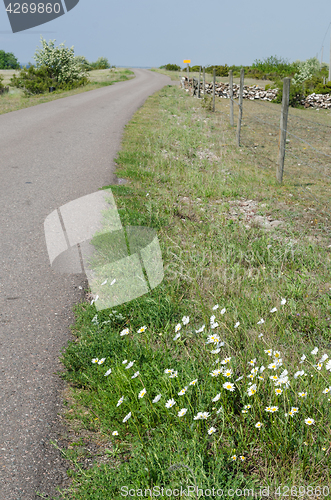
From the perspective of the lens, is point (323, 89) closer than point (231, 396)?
No

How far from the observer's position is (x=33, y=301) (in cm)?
330

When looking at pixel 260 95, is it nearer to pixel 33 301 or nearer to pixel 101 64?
pixel 33 301

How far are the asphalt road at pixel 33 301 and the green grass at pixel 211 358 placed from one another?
17 cm

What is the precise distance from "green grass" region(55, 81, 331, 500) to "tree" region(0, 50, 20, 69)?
5068 inches

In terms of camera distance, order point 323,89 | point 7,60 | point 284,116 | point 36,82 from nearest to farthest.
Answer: point 284,116, point 36,82, point 323,89, point 7,60

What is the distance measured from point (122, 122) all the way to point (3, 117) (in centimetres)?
405

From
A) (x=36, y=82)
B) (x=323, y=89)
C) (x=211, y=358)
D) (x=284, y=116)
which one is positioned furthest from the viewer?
(x=323, y=89)

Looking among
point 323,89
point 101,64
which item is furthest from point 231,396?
point 101,64

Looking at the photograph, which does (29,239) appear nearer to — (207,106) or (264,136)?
(264,136)

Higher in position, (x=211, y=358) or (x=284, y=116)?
(x=284, y=116)

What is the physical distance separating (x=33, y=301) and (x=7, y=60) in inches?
5413

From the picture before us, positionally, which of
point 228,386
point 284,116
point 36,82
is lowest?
point 228,386

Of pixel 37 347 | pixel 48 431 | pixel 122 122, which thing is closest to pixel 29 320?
pixel 37 347

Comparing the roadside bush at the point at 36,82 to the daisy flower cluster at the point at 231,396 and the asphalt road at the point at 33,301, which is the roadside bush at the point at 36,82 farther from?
the daisy flower cluster at the point at 231,396
